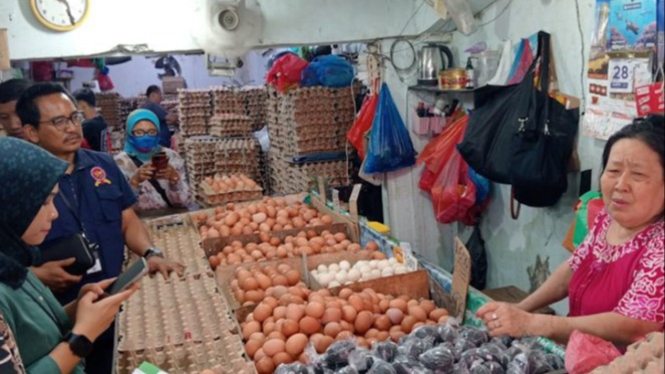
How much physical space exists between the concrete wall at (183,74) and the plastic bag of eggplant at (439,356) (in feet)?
40.7

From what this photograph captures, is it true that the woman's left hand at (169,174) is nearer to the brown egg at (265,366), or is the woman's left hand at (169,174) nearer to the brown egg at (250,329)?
the brown egg at (250,329)

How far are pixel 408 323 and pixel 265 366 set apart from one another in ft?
2.00

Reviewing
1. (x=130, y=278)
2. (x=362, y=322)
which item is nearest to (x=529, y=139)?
(x=362, y=322)

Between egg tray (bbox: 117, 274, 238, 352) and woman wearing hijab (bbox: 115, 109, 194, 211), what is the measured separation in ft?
5.86

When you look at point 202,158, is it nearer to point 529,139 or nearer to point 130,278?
point 529,139

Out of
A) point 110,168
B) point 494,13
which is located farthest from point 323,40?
point 110,168

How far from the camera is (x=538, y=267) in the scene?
418 centimetres

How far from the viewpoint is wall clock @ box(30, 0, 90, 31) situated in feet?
14.2

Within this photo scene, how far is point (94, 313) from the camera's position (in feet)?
6.26

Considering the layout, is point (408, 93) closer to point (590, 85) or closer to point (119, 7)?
point (590, 85)

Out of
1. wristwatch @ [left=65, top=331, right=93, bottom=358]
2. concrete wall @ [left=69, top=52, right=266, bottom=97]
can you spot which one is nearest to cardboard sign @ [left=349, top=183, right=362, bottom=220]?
wristwatch @ [left=65, top=331, right=93, bottom=358]

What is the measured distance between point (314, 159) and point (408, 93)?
1.60m

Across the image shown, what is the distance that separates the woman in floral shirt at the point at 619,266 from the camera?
89 centimetres

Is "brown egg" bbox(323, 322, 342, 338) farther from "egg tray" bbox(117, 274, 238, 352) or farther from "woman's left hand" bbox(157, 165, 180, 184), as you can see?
"woman's left hand" bbox(157, 165, 180, 184)
